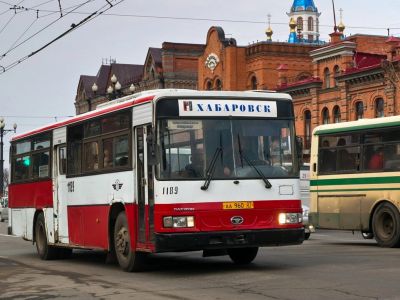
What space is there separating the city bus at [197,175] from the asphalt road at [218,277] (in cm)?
52

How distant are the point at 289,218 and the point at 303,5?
383 feet

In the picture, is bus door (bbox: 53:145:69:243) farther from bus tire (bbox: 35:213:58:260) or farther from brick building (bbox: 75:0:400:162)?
brick building (bbox: 75:0:400:162)

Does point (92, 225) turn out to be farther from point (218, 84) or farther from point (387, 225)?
point (218, 84)

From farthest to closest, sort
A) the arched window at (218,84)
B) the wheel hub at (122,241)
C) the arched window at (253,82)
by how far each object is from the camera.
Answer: the arched window at (218,84)
the arched window at (253,82)
the wheel hub at (122,241)

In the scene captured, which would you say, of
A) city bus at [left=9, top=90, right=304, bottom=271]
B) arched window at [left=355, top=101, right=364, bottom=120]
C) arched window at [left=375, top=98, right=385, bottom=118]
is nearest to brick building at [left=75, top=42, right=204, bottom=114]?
arched window at [left=355, top=101, right=364, bottom=120]

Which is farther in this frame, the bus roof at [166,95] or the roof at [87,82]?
the roof at [87,82]

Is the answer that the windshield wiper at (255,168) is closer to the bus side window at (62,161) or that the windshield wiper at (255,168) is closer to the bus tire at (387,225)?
the bus side window at (62,161)

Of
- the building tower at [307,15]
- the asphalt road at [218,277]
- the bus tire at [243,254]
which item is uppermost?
the building tower at [307,15]

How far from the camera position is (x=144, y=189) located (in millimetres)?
12984

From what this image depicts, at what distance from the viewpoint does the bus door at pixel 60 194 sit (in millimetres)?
16594

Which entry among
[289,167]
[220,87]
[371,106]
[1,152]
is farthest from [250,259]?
[220,87]

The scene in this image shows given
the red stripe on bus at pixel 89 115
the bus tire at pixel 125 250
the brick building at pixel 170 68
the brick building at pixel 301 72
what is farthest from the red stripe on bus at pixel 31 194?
the brick building at pixel 170 68

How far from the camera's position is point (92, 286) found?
39.3 feet

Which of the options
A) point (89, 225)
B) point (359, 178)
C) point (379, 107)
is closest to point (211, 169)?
point (89, 225)
